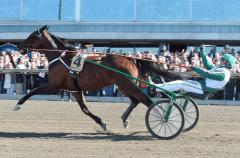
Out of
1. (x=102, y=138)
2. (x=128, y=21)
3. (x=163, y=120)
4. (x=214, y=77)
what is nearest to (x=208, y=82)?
(x=214, y=77)

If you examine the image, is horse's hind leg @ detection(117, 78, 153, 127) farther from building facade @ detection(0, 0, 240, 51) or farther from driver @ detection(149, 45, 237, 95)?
building facade @ detection(0, 0, 240, 51)

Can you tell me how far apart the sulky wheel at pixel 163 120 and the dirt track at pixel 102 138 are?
168mm

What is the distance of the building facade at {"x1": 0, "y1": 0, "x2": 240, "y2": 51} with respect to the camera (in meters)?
32.2

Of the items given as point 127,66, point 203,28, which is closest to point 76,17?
→ point 203,28

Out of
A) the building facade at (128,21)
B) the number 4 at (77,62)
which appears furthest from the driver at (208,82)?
the building facade at (128,21)

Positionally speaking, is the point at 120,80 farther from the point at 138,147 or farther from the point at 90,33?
the point at 90,33

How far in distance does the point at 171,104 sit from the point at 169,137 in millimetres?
577

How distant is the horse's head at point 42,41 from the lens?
12.2m

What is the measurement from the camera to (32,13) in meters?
35.0

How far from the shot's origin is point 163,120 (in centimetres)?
1070

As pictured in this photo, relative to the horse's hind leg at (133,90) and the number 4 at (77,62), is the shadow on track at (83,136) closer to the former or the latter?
the horse's hind leg at (133,90)

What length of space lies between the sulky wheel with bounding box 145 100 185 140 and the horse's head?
8.48ft

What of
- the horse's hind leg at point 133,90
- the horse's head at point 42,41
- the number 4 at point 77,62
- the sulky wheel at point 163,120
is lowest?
the sulky wheel at point 163,120

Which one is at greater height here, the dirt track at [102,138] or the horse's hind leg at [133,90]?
the horse's hind leg at [133,90]
